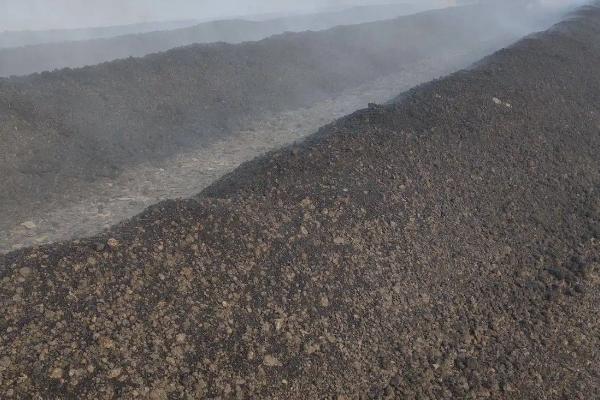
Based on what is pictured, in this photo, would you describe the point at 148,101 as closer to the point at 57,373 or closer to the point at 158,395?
the point at 57,373

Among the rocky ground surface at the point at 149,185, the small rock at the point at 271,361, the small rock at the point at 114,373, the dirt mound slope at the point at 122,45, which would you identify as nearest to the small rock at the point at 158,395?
the small rock at the point at 114,373

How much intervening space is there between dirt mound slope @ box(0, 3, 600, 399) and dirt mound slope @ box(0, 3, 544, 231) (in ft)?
13.3

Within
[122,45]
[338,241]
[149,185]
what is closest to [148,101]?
[149,185]

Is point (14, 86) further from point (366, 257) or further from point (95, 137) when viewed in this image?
point (366, 257)

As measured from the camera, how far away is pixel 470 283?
4.78 m

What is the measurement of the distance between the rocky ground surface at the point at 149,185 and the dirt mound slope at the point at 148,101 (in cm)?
25

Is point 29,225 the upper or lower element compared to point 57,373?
lower

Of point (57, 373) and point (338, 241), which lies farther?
point (338, 241)

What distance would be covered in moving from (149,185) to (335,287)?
5109 mm

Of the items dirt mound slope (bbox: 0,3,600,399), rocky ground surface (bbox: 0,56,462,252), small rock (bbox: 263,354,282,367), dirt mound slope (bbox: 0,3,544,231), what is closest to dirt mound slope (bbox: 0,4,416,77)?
dirt mound slope (bbox: 0,3,544,231)

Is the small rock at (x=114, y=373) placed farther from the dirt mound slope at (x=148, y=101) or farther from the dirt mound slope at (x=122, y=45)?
the dirt mound slope at (x=122, y=45)

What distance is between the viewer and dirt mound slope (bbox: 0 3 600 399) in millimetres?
3359

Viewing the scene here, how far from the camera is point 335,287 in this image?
168 inches

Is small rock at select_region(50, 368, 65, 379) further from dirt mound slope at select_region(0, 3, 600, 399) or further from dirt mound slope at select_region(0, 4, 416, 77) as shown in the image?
dirt mound slope at select_region(0, 4, 416, 77)
